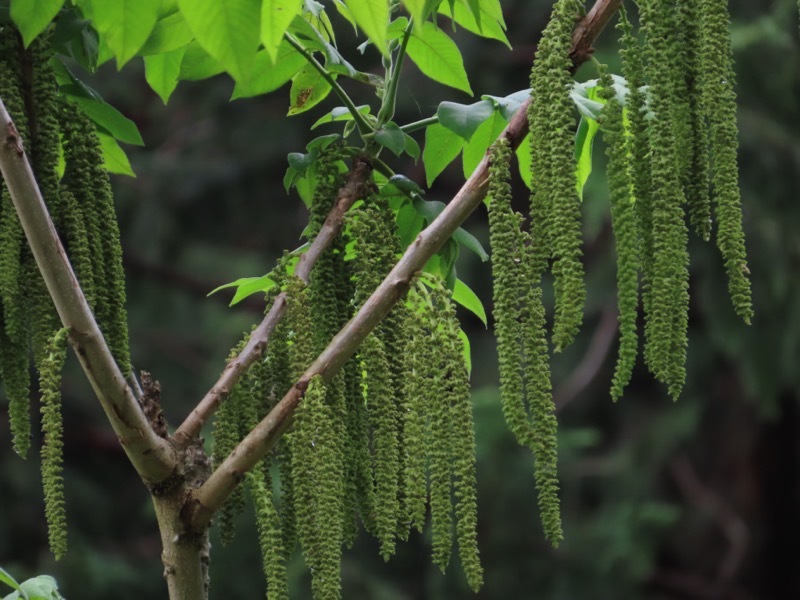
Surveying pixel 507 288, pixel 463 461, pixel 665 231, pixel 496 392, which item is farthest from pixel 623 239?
pixel 496 392

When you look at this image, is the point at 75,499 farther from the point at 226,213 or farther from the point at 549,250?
the point at 549,250

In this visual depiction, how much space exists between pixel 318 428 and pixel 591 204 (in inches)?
222

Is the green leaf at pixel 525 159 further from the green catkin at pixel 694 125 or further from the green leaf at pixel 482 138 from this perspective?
the green catkin at pixel 694 125

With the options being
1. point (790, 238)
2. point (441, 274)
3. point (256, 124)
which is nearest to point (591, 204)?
point (790, 238)

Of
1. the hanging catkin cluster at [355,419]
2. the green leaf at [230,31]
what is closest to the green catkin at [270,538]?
the hanging catkin cluster at [355,419]

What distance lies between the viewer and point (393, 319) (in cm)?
155

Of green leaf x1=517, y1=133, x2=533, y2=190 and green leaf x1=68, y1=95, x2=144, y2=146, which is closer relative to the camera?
green leaf x1=68, y1=95, x2=144, y2=146

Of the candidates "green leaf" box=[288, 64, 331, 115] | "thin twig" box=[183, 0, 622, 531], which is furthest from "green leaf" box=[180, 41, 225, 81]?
"thin twig" box=[183, 0, 622, 531]

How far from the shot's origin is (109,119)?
1738mm

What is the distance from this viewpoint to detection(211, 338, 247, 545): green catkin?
1.61 metres

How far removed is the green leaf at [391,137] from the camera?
1.66 m

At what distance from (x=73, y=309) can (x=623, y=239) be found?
63 centimetres

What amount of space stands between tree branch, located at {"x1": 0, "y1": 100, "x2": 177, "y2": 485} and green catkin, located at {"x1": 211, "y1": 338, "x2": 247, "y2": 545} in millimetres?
91

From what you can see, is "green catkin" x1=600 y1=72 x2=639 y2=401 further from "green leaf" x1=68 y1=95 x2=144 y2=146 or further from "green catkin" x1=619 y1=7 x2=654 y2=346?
"green leaf" x1=68 y1=95 x2=144 y2=146
